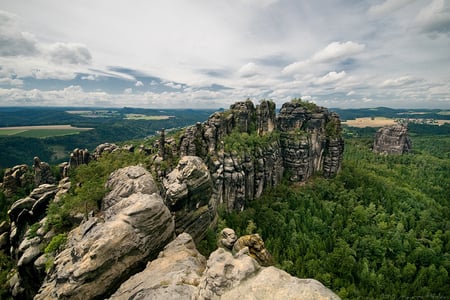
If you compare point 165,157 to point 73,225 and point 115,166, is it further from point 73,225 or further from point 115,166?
point 73,225

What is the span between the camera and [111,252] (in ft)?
50.3

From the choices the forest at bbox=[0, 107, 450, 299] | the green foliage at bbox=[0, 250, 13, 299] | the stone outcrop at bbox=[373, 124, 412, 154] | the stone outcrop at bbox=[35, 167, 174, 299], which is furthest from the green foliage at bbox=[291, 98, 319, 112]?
the stone outcrop at bbox=[373, 124, 412, 154]

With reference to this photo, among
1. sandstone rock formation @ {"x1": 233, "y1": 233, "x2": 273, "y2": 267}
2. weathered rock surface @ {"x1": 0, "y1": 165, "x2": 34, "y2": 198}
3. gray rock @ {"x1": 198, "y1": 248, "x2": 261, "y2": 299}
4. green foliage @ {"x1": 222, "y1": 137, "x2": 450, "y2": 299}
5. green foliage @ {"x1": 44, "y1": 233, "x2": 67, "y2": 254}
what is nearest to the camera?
gray rock @ {"x1": 198, "y1": 248, "x2": 261, "y2": 299}

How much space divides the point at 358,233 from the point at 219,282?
179ft

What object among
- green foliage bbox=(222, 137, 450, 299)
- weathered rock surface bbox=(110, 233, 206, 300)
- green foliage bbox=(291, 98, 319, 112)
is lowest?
green foliage bbox=(222, 137, 450, 299)

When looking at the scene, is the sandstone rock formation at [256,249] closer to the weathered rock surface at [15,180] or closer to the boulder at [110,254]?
the boulder at [110,254]

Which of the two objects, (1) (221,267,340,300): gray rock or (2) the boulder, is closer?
(1) (221,267,340,300): gray rock

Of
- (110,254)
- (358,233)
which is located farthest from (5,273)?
(358,233)

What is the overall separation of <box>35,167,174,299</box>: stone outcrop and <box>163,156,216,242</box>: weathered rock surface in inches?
189

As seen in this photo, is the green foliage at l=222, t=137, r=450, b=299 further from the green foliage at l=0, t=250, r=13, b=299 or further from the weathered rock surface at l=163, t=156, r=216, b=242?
the green foliage at l=0, t=250, r=13, b=299

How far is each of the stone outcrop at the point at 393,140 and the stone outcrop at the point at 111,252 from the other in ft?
561

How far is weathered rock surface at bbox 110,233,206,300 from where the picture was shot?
12805 millimetres

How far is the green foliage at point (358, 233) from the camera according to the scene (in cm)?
4256

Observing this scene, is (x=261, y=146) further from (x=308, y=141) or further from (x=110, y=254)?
(x=110, y=254)
